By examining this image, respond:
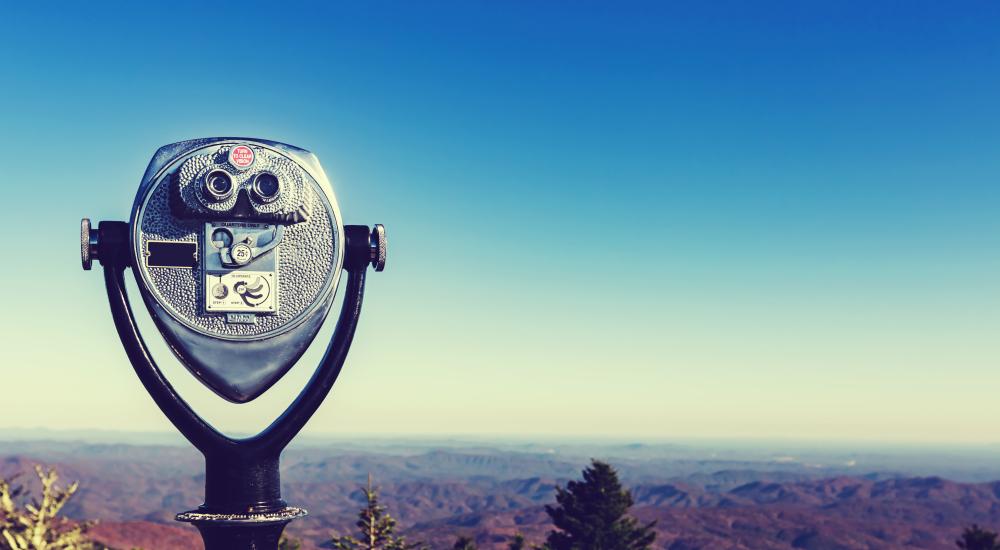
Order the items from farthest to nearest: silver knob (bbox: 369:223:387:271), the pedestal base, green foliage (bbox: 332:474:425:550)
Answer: green foliage (bbox: 332:474:425:550), silver knob (bbox: 369:223:387:271), the pedestal base

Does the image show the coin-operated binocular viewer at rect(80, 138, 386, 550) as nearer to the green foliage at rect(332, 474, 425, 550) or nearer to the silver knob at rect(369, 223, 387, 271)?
the silver knob at rect(369, 223, 387, 271)

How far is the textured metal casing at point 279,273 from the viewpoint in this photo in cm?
552

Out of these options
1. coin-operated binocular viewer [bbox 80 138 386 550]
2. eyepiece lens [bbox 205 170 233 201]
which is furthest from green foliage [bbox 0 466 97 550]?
eyepiece lens [bbox 205 170 233 201]

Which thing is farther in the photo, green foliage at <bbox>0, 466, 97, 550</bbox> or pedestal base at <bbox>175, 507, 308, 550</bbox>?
green foliage at <bbox>0, 466, 97, 550</bbox>

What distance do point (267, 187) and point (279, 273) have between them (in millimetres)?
537

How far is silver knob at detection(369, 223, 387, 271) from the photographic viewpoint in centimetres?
591

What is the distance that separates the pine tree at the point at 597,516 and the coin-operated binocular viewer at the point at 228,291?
34.3m

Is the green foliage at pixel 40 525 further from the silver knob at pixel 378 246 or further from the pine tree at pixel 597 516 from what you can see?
the pine tree at pixel 597 516

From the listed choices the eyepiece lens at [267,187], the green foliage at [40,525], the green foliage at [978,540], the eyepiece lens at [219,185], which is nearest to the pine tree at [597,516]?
the green foliage at [978,540]

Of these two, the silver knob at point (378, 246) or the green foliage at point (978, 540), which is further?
the green foliage at point (978, 540)

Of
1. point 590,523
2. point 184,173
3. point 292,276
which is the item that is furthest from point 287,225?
point 590,523

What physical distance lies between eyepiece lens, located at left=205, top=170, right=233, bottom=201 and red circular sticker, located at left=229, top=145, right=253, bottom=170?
13 centimetres

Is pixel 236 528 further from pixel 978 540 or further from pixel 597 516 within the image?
pixel 978 540

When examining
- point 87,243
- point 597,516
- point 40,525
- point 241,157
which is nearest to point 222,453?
point 87,243
